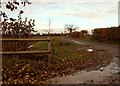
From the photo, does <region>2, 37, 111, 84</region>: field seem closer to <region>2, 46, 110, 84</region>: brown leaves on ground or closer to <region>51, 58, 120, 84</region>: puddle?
<region>2, 46, 110, 84</region>: brown leaves on ground

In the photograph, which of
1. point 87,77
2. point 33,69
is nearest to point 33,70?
point 33,69

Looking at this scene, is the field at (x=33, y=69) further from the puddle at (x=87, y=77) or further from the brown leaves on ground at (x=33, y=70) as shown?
the puddle at (x=87, y=77)

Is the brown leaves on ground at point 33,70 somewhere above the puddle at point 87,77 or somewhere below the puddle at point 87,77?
above

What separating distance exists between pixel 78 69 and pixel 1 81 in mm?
3764

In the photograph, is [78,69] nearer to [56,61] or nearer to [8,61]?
[56,61]

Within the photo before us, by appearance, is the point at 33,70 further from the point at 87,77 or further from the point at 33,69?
the point at 87,77


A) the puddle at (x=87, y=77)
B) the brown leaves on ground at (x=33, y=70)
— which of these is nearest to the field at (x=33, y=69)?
the brown leaves on ground at (x=33, y=70)

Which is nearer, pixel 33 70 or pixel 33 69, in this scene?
pixel 33 70

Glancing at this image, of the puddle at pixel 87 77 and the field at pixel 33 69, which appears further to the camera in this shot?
the field at pixel 33 69

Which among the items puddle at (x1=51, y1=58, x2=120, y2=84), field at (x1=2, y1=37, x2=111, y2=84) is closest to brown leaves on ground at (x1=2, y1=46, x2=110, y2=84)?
field at (x1=2, y1=37, x2=111, y2=84)

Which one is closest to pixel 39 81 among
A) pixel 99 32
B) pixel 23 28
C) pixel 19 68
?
pixel 19 68

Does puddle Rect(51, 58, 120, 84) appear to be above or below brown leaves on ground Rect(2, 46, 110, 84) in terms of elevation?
below

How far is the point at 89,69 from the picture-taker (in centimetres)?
1110

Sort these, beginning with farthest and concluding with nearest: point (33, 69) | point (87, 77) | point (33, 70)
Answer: point (33, 69) < point (33, 70) < point (87, 77)
